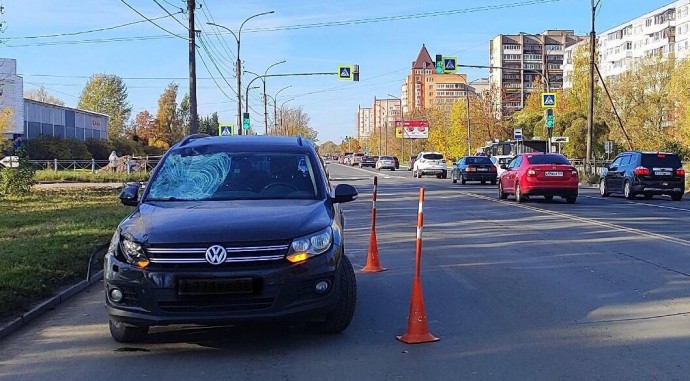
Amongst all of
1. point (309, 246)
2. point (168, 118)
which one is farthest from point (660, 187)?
point (168, 118)

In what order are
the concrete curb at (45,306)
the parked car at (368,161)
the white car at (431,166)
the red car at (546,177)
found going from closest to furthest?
the concrete curb at (45,306) < the red car at (546,177) < the white car at (431,166) < the parked car at (368,161)

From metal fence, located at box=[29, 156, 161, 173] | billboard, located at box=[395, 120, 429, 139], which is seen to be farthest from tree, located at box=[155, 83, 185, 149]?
metal fence, located at box=[29, 156, 161, 173]

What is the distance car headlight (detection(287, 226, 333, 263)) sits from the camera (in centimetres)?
590

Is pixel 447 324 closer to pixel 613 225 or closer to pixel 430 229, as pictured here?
pixel 430 229

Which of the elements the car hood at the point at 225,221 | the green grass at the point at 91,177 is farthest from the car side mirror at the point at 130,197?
the green grass at the point at 91,177

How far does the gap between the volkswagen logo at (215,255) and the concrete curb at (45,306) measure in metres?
2.55

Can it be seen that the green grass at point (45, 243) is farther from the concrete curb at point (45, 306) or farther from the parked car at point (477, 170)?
the parked car at point (477, 170)

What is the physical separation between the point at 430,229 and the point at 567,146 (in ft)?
159

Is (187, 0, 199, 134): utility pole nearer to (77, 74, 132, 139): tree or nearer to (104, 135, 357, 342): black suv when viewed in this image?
(104, 135, 357, 342): black suv

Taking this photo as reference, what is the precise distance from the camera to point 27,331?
7238 millimetres

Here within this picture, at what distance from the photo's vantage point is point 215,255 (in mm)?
5746

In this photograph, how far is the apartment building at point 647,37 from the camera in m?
95.5

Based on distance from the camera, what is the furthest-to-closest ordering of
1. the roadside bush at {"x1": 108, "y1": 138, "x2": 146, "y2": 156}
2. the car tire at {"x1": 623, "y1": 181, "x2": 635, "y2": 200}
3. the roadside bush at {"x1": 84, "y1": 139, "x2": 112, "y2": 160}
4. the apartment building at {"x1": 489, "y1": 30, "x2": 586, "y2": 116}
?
the apartment building at {"x1": 489, "y1": 30, "x2": 586, "y2": 116}
the roadside bush at {"x1": 108, "y1": 138, "x2": 146, "y2": 156}
the roadside bush at {"x1": 84, "y1": 139, "x2": 112, "y2": 160}
the car tire at {"x1": 623, "y1": 181, "x2": 635, "y2": 200}

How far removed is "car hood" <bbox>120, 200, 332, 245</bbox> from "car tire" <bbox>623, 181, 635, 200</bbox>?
21.6m
